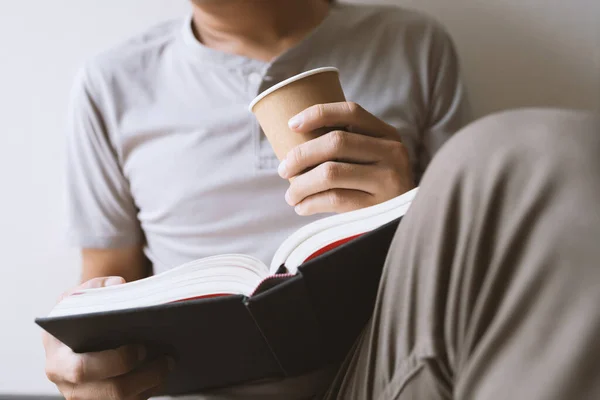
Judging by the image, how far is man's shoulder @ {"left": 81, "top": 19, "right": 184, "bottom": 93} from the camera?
91 centimetres

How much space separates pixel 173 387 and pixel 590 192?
2.14 feet

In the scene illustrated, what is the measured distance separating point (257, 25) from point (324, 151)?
0.38m

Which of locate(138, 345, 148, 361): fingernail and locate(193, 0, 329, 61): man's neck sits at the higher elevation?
locate(193, 0, 329, 61): man's neck

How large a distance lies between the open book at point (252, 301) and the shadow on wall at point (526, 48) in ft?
2.21

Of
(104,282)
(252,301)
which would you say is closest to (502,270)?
(252,301)

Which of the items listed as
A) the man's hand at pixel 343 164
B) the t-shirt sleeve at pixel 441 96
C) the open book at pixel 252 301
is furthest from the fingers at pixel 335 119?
the t-shirt sleeve at pixel 441 96

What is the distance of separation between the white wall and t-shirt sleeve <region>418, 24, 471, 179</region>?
132mm

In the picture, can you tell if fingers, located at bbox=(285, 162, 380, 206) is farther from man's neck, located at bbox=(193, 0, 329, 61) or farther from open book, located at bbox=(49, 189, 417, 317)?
man's neck, located at bbox=(193, 0, 329, 61)

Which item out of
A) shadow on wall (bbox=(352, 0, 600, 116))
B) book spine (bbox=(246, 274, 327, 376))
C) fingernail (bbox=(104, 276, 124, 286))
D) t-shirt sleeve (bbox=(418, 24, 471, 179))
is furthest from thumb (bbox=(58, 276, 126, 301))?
shadow on wall (bbox=(352, 0, 600, 116))

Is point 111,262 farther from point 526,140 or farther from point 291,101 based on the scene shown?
point 526,140

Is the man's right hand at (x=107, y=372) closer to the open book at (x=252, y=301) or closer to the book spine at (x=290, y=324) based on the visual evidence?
the open book at (x=252, y=301)

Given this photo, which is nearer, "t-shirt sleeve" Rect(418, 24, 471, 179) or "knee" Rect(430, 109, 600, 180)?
"knee" Rect(430, 109, 600, 180)

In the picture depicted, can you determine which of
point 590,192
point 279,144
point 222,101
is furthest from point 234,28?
point 590,192

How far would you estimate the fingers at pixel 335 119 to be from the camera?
62 centimetres
